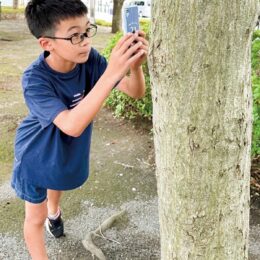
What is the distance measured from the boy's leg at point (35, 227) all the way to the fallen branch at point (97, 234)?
14.7 inches

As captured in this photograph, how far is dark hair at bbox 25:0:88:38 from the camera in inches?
72.5

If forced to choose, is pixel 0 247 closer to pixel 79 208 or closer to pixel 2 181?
pixel 79 208

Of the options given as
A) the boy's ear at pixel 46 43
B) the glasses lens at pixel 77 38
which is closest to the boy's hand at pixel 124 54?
the glasses lens at pixel 77 38

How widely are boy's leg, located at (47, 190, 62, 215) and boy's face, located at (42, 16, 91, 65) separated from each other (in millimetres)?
1069

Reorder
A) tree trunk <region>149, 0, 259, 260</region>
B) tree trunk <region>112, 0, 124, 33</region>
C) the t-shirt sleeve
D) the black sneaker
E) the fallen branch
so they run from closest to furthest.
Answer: tree trunk <region>149, 0, 259, 260</region>, the t-shirt sleeve, the fallen branch, the black sneaker, tree trunk <region>112, 0, 124, 33</region>

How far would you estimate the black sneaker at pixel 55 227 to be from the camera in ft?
9.18

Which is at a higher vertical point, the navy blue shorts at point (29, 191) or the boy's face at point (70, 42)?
the boy's face at point (70, 42)

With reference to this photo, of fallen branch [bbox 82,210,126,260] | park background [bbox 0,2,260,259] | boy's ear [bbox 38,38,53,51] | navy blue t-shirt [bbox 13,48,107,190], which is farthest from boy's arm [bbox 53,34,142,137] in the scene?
park background [bbox 0,2,260,259]

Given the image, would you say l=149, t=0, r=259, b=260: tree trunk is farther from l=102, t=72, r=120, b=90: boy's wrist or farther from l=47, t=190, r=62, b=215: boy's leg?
l=47, t=190, r=62, b=215: boy's leg

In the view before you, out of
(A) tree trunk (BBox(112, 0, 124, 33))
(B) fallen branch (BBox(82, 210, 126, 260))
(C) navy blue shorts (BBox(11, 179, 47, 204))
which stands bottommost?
(A) tree trunk (BBox(112, 0, 124, 33))

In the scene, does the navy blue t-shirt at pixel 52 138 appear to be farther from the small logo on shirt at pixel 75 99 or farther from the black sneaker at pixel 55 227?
the black sneaker at pixel 55 227

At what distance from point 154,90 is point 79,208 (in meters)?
1.97

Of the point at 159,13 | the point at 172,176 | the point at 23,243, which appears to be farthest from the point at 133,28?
the point at 23,243

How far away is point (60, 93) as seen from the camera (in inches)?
78.2
